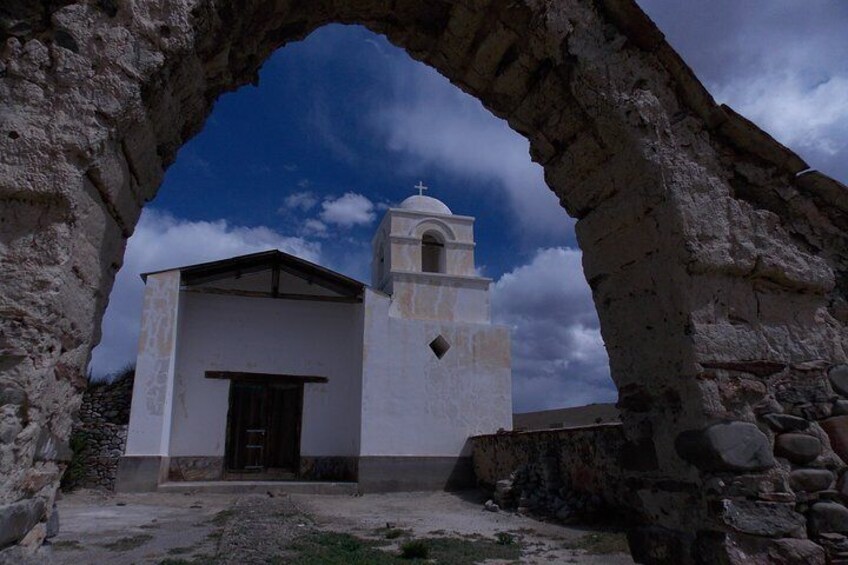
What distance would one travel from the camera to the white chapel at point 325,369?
12.7 meters

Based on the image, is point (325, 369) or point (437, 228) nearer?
point (325, 369)

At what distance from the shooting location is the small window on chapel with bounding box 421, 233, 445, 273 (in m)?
15.1

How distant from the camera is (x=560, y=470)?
9039 mm

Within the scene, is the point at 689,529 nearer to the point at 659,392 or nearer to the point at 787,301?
the point at 659,392

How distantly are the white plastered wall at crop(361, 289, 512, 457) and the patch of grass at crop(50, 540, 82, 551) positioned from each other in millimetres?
6766

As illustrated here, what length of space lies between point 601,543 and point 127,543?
489 centimetres

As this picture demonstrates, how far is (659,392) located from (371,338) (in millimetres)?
10367

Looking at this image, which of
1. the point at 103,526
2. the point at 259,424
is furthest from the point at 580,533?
the point at 259,424

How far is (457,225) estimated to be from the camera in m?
15.4

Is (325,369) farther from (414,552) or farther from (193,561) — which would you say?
(193,561)

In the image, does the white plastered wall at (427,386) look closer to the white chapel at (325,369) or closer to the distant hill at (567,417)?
the white chapel at (325,369)

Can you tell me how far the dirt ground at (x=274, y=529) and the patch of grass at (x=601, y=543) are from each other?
10 mm

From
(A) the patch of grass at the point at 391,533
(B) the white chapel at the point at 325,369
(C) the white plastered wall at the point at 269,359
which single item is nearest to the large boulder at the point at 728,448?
(A) the patch of grass at the point at 391,533

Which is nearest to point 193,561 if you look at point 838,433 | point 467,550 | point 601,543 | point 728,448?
point 467,550
